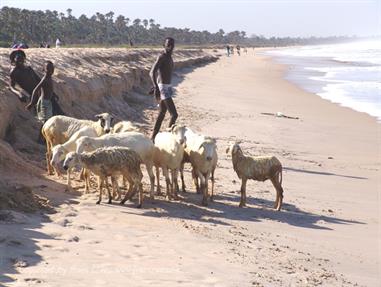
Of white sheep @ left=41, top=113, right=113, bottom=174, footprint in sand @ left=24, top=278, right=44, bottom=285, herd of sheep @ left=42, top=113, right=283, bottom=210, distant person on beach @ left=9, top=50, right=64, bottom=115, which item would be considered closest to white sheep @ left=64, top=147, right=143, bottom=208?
herd of sheep @ left=42, top=113, right=283, bottom=210

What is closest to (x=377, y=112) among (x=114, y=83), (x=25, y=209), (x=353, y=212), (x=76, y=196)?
(x=114, y=83)

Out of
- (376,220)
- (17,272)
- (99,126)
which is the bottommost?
(376,220)

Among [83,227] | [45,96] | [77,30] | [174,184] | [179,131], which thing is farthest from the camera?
[77,30]

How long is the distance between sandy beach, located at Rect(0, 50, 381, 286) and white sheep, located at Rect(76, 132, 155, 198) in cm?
72

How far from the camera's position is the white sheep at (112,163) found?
9000mm

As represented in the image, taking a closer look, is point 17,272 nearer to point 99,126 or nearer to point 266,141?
point 99,126

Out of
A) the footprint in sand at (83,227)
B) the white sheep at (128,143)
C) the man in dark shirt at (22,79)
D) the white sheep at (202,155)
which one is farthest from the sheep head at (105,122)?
the footprint in sand at (83,227)

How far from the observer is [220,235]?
26.3 ft

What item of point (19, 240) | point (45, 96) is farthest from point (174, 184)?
point (19, 240)

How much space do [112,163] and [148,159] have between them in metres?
1.12

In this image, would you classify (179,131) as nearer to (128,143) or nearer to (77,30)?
(128,143)

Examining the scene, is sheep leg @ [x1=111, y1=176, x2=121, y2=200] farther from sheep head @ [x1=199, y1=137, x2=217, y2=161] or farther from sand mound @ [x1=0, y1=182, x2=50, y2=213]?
sheep head @ [x1=199, y1=137, x2=217, y2=161]

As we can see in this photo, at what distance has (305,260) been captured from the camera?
293 inches

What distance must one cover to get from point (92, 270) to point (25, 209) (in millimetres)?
2299
